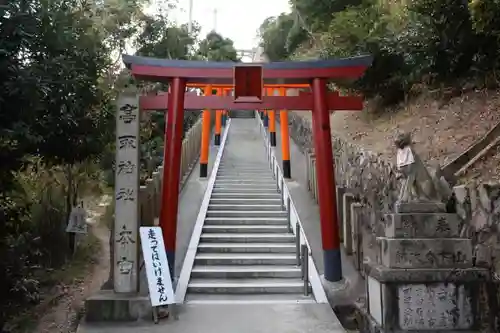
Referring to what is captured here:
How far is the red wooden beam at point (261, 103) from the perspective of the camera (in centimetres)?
867

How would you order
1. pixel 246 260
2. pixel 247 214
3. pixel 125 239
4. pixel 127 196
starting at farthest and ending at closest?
pixel 247 214
pixel 246 260
pixel 127 196
pixel 125 239

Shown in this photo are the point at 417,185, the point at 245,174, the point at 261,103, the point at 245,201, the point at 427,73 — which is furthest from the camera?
the point at 245,174

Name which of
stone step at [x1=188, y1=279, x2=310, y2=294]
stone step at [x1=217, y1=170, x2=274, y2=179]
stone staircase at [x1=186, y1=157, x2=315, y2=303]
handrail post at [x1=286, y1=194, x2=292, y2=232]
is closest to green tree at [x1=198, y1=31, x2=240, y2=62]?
stone step at [x1=217, y1=170, x2=274, y2=179]

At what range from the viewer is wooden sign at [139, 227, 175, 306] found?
21.6 ft

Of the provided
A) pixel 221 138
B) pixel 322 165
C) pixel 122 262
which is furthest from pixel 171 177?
pixel 221 138

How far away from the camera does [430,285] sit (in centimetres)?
577

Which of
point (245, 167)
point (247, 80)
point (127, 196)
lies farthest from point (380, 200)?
point (245, 167)

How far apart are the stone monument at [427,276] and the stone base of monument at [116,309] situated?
10.7 ft

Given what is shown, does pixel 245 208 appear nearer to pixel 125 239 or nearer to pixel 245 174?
pixel 245 174

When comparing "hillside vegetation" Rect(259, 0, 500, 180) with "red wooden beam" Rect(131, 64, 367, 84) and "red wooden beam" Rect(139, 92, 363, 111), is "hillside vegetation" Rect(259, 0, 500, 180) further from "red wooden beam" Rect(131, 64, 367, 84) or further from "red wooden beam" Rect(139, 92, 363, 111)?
"red wooden beam" Rect(139, 92, 363, 111)

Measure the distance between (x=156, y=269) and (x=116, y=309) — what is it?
89cm

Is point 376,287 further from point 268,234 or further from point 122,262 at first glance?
point 268,234

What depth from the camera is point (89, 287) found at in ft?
32.2

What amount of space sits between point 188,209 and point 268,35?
22.0 m
